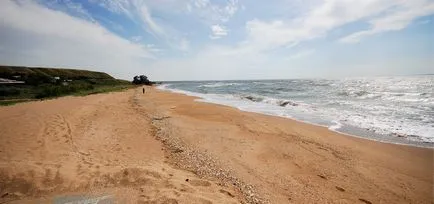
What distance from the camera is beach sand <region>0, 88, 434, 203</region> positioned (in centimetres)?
517

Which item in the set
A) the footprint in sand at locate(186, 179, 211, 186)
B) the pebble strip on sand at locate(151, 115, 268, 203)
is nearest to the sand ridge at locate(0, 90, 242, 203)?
the footprint in sand at locate(186, 179, 211, 186)

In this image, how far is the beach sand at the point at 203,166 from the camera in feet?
17.0

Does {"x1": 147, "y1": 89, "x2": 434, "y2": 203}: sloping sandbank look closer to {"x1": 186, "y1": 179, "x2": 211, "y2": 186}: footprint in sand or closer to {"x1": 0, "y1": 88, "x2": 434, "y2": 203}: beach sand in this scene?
{"x1": 0, "y1": 88, "x2": 434, "y2": 203}: beach sand

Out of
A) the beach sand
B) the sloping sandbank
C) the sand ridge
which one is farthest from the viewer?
the sloping sandbank

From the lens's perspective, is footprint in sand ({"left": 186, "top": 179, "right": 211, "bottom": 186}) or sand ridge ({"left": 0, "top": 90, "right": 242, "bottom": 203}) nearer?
sand ridge ({"left": 0, "top": 90, "right": 242, "bottom": 203})

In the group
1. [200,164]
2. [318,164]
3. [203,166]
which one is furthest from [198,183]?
[318,164]

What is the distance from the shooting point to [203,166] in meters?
6.80

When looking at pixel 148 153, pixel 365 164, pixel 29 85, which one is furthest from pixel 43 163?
pixel 29 85

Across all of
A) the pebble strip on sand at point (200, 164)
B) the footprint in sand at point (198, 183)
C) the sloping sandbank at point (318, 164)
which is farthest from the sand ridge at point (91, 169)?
the sloping sandbank at point (318, 164)

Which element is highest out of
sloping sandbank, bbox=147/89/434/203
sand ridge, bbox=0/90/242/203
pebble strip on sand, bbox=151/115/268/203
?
sand ridge, bbox=0/90/242/203

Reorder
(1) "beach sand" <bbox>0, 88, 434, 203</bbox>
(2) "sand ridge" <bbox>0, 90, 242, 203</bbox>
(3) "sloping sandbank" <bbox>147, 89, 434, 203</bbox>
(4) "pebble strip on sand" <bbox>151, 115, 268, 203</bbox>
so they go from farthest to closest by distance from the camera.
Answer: (3) "sloping sandbank" <bbox>147, 89, 434, 203</bbox> → (4) "pebble strip on sand" <bbox>151, 115, 268, 203</bbox> → (1) "beach sand" <bbox>0, 88, 434, 203</bbox> → (2) "sand ridge" <bbox>0, 90, 242, 203</bbox>

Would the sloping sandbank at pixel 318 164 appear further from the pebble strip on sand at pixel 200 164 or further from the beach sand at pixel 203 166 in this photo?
the pebble strip on sand at pixel 200 164

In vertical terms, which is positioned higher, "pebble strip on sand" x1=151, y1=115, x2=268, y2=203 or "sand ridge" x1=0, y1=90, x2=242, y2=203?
"sand ridge" x1=0, y1=90, x2=242, y2=203

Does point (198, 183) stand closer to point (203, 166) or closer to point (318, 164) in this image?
point (203, 166)
